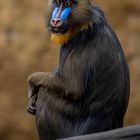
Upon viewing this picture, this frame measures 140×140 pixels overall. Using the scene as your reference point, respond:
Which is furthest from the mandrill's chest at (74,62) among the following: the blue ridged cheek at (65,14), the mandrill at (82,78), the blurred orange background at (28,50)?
the blurred orange background at (28,50)

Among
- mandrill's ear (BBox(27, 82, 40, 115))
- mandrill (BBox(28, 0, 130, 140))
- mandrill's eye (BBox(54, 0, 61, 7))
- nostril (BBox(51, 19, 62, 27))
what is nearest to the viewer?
nostril (BBox(51, 19, 62, 27))

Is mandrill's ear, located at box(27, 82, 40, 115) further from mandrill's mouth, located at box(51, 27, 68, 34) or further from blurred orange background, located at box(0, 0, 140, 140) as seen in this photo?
blurred orange background, located at box(0, 0, 140, 140)

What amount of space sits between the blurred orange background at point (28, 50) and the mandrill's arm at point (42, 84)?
279 centimetres

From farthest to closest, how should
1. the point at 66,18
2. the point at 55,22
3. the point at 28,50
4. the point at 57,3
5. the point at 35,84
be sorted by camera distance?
the point at 28,50
the point at 35,84
the point at 57,3
the point at 66,18
the point at 55,22

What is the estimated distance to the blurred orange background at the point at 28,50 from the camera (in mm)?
9641

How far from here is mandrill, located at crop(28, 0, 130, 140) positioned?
654cm

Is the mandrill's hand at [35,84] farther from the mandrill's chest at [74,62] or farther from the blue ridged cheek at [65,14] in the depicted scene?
the blue ridged cheek at [65,14]

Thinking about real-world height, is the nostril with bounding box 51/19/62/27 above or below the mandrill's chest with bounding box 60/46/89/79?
above

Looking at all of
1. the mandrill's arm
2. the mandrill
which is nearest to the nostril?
the mandrill

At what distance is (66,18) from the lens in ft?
21.5

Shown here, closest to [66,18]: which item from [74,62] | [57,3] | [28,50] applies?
[57,3]

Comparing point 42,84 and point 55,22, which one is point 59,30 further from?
point 42,84

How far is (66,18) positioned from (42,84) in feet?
1.87

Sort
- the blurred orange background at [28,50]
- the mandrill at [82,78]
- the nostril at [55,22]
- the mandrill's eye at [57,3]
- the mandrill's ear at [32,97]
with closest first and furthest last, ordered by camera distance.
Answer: the nostril at [55,22] < the mandrill at [82,78] < the mandrill's eye at [57,3] < the mandrill's ear at [32,97] < the blurred orange background at [28,50]
